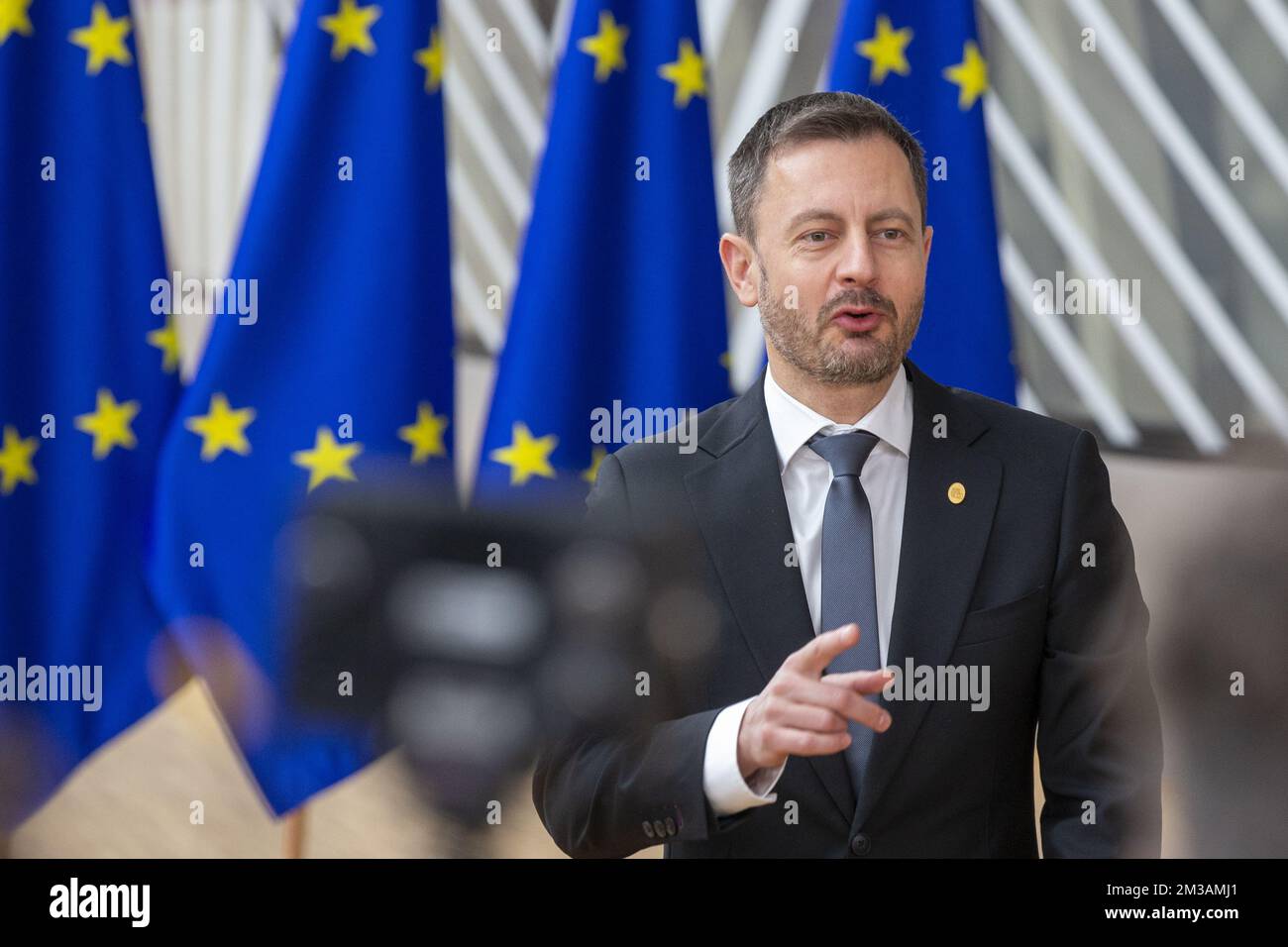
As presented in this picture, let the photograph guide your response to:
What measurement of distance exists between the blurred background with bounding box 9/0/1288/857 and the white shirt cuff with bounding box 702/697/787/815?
1399mm

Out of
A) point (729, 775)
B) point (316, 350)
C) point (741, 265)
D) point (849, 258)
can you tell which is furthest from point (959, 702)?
point (316, 350)

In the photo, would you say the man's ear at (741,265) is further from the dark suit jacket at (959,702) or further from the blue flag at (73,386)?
the blue flag at (73,386)

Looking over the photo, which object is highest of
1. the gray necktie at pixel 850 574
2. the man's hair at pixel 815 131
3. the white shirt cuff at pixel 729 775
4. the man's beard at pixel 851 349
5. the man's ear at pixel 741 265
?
the man's hair at pixel 815 131

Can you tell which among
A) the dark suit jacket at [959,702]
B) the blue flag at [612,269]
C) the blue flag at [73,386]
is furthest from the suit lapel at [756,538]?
the blue flag at [73,386]

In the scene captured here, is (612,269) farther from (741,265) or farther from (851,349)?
(851,349)

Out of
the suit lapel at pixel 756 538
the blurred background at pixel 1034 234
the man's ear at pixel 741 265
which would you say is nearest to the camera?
the suit lapel at pixel 756 538

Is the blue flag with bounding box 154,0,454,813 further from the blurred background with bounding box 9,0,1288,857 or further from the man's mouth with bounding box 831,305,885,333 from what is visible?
the man's mouth with bounding box 831,305,885,333

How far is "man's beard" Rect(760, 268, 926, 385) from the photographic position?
7.26 feet

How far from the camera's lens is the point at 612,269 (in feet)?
10.2

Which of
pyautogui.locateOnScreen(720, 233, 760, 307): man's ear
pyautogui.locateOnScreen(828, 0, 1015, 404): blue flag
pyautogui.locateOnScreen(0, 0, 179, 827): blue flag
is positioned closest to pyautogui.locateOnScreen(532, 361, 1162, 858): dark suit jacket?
pyautogui.locateOnScreen(720, 233, 760, 307): man's ear

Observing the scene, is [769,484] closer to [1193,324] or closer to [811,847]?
[811,847]

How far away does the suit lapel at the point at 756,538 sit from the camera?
2074 mm

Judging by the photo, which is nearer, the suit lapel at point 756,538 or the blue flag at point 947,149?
the suit lapel at point 756,538

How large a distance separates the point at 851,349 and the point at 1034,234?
4.17 feet
